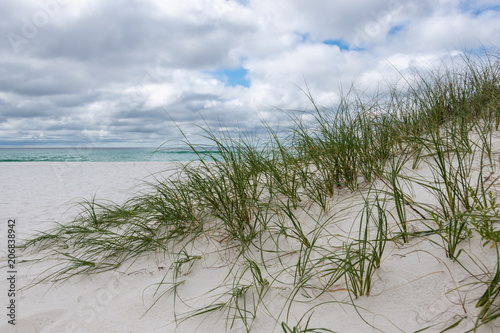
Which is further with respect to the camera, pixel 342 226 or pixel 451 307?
pixel 342 226

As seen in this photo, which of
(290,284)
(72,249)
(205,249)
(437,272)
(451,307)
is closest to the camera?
(451,307)

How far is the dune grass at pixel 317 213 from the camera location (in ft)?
4.83

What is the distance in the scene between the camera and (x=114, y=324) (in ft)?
5.38

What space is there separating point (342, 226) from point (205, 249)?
3.09ft

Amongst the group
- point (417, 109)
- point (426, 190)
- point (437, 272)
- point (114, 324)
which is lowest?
point (114, 324)

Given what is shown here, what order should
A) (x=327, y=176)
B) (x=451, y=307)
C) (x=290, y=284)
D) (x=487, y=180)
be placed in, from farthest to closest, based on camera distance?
(x=327, y=176) → (x=487, y=180) → (x=290, y=284) → (x=451, y=307)

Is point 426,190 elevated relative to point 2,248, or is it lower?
elevated

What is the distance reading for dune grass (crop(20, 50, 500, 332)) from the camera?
1.47 meters

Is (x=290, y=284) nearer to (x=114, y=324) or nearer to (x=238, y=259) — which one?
(x=238, y=259)

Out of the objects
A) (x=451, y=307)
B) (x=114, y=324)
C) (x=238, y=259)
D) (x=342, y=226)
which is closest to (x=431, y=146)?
(x=342, y=226)

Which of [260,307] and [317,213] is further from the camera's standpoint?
[317,213]

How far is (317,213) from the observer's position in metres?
2.15

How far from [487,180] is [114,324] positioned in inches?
89.7

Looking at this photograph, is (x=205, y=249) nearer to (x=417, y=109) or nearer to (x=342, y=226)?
(x=342, y=226)
